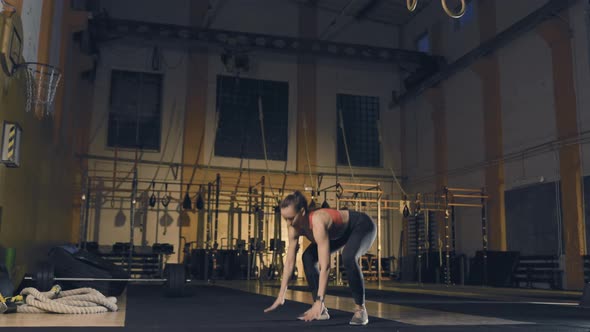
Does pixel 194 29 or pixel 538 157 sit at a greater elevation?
pixel 194 29

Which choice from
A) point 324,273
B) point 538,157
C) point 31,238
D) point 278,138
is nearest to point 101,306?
point 324,273

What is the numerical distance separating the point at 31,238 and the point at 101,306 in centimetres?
257

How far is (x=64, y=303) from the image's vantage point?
13.7 feet

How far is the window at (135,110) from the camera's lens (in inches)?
513

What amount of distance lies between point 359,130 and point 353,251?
11604 millimetres

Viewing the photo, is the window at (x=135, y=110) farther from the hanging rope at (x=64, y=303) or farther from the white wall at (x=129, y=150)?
the hanging rope at (x=64, y=303)

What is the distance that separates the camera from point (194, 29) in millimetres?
12867

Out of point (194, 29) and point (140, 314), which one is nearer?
point (140, 314)

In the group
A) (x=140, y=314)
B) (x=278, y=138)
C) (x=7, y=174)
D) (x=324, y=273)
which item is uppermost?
(x=278, y=138)

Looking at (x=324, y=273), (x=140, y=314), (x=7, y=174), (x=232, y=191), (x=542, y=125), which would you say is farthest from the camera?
(x=232, y=191)

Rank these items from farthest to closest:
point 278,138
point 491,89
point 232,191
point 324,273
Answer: point 278,138, point 232,191, point 491,89, point 324,273

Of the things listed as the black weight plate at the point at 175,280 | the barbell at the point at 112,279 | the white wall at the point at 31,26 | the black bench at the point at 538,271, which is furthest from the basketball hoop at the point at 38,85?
the black bench at the point at 538,271

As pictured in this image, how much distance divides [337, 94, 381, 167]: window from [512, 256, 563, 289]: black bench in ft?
17.5

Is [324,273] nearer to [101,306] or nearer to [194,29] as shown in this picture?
[101,306]
